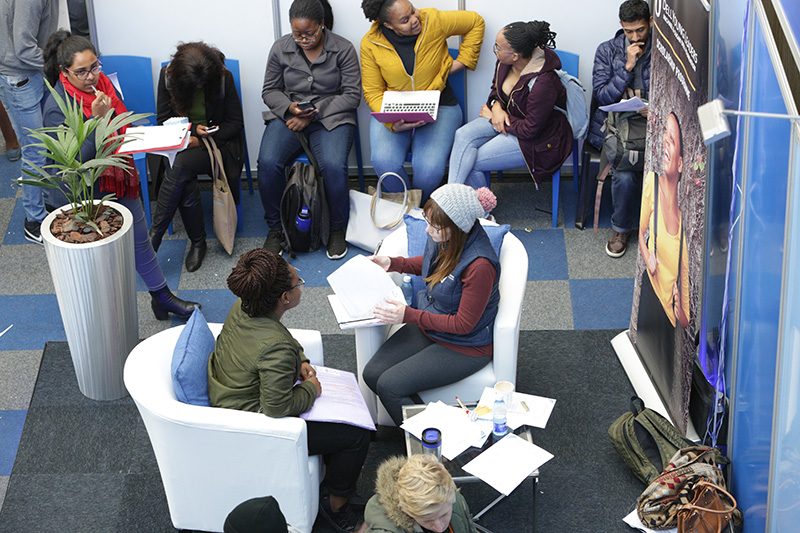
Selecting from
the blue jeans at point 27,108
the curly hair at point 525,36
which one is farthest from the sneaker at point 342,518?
the blue jeans at point 27,108

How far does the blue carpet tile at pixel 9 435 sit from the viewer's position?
3723 millimetres

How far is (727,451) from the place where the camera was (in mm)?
3346

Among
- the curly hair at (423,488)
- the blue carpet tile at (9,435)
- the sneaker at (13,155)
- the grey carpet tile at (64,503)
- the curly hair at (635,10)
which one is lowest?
the grey carpet tile at (64,503)

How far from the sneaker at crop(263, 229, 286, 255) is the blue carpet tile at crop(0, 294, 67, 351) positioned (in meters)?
1.25

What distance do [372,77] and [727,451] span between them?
306 cm

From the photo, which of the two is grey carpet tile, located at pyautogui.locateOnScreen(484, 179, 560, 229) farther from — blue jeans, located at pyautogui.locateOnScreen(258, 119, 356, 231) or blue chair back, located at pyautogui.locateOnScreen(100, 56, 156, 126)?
blue chair back, located at pyautogui.locateOnScreen(100, 56, 156, 126)

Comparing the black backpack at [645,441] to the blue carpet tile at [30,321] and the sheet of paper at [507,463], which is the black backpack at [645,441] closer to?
the sheet of paper at [507,463]

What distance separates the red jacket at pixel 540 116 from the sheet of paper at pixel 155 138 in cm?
188

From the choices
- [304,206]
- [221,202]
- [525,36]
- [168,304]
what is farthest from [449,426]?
[525,36]

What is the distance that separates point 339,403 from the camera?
10.6ft

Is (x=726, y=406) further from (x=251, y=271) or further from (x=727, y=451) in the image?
(x=251, y=271)

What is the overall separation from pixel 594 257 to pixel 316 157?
177 cm

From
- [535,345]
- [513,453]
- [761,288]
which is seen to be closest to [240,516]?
[513,453]

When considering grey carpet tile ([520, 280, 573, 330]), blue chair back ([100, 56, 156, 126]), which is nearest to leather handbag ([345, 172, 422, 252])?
grey carpet tile ([520, 280, 573, 330])
